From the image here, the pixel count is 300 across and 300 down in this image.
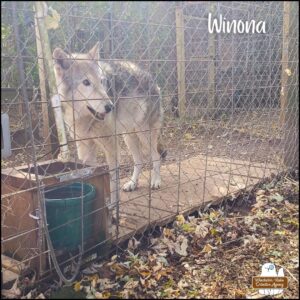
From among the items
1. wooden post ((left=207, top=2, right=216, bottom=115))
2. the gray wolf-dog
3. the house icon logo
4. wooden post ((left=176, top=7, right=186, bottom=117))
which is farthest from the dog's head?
the house icon logo

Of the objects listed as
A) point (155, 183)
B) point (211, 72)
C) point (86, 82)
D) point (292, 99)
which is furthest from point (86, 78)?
point (292, 99)


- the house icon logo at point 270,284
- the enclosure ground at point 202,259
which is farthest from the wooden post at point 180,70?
the house icon logo at point 270,284

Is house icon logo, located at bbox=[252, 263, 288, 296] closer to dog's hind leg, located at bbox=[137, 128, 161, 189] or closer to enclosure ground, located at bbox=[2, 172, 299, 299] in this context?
enclosure ground, located at bbox=[2, 172, 299, 299]

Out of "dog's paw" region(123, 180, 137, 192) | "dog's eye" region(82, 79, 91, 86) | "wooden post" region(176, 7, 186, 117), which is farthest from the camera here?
"wooden post" region(176, 7, 186, 117)

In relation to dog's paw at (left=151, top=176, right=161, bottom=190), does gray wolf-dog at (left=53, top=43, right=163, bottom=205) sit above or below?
above

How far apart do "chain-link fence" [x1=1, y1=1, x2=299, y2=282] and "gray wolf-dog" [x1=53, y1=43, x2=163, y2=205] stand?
12 millimetres

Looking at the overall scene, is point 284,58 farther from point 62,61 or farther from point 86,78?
point 62,61

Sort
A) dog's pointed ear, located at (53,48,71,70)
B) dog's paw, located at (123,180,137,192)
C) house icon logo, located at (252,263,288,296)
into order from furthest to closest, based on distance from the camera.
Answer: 1. dog's paw, located at (123,180,137,192)
2. dog's pointed ear, located at (53,48,71,70)
3. house icon logo, located at (252,263,288,296)

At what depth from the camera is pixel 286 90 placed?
4203 mm

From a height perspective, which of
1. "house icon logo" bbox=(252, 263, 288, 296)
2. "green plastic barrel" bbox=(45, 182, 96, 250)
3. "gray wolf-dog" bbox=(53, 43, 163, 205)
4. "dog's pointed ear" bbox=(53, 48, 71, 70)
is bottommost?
"house icon logo" bbox=(252, 263, 288, 296)

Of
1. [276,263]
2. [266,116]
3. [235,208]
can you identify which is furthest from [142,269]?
[266,116]

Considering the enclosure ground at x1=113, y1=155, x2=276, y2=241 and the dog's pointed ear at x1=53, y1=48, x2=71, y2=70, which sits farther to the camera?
the enclosure ground at x1=113, y1=155, x2=276, y2=241

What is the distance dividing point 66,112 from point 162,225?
1315 mm

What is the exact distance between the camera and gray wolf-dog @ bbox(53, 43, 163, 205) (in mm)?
3139
